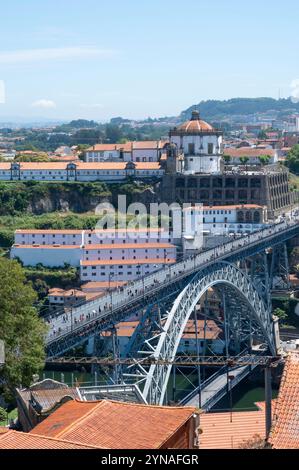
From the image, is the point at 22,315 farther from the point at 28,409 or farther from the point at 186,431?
the point at 186,431

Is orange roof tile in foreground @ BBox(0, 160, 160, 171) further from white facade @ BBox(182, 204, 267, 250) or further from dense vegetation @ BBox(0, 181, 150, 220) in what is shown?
white facade @ BBox(182, 204, 267, 250)

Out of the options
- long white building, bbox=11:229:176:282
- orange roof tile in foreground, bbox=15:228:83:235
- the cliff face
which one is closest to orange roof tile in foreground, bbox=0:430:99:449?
long white building, bbox=11:229:176:282

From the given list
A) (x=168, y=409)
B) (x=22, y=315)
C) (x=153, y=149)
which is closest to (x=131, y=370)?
(x=22, y=315)

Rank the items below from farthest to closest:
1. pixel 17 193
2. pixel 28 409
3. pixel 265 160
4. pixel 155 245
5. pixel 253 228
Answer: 1. pixel 265 160
2. pixel 17 193
3. pixel 253 228
4. pixel 155 245
5. pixel 28 409

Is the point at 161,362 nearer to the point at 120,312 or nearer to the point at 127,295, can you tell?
the point at 120,312

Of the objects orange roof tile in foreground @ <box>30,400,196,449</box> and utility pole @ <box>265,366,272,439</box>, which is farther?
utility pole @ <box>265,366,272,439</box>

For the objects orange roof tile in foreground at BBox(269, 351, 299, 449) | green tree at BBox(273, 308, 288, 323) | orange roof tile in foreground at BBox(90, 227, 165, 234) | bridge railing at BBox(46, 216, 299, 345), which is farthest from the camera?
orange roof tile in foreground at BBox(90, 227, 165, 234)
